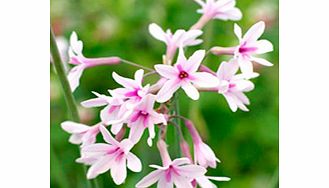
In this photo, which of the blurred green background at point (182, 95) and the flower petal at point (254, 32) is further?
the blurred green background at point (182, 95)

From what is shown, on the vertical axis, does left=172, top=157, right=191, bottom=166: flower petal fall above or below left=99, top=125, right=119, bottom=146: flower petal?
below

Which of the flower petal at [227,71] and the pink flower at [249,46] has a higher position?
the pink flower at [249,46]

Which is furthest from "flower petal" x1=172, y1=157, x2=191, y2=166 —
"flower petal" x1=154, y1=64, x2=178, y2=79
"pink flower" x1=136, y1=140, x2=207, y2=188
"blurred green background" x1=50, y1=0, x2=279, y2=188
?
"blurred green background" x1=50, y1=0, x2=279, y2=188

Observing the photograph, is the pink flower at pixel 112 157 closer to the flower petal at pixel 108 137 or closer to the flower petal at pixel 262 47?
the flower petal at pixel 108 137

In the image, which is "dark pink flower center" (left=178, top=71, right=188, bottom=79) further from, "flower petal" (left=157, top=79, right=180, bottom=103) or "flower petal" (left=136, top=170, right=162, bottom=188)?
"flower petal" (left=136, top=170, right=162, bottom=188)

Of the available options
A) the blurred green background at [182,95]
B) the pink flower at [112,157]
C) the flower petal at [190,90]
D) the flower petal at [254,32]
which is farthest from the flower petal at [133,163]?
the blurred green background at [182,95]
